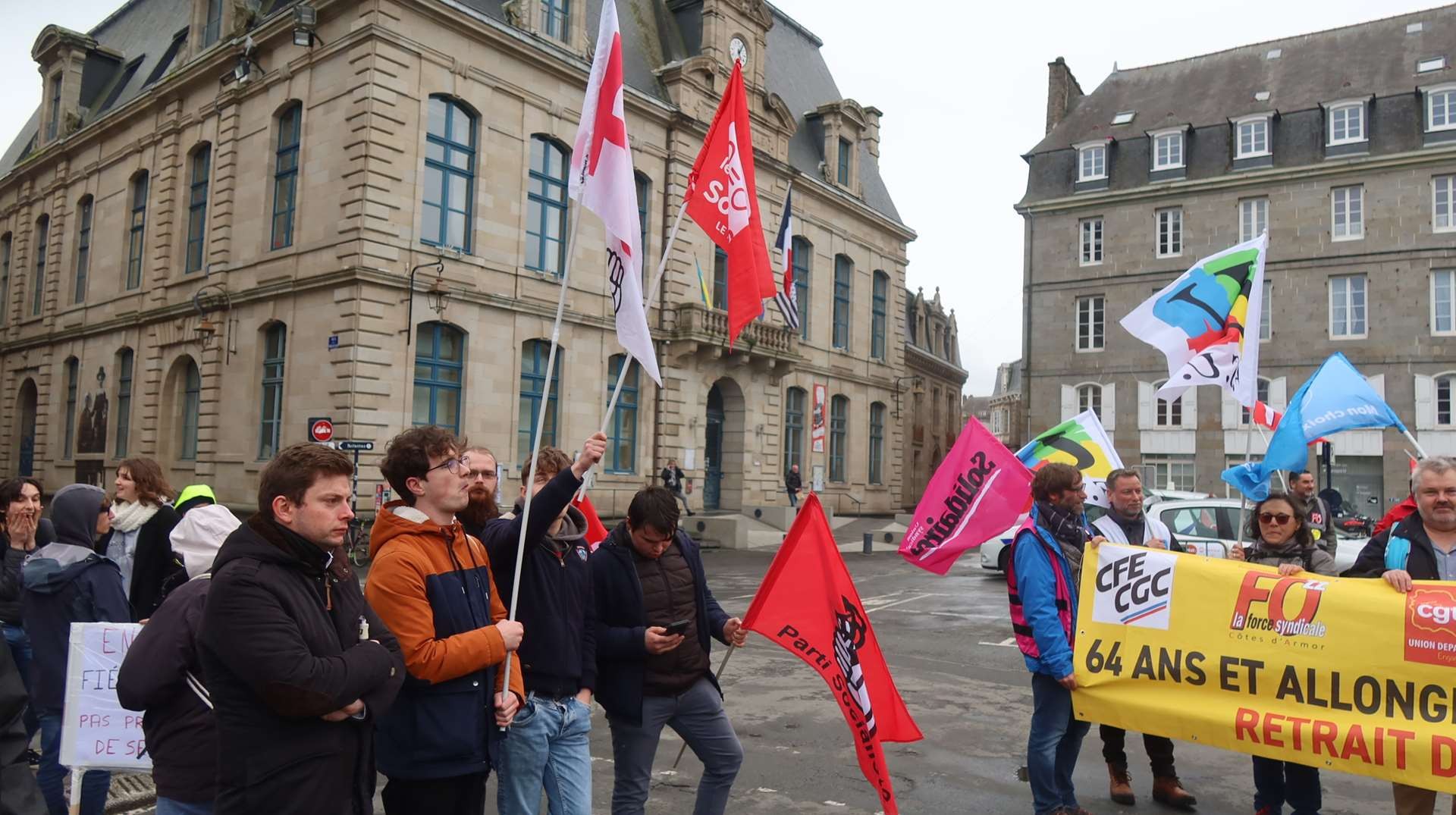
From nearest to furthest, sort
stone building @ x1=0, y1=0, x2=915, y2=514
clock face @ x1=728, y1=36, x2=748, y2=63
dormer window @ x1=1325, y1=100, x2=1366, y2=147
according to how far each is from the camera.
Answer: stone building @ x1=0, y1=0, x2=915, y2=514 < clock face @ x1=728, y1=36, x2=748, y2=63 < dormer window @ x1=1325, y1=100, x2=1366, y2=147

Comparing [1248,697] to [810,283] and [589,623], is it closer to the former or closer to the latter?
[589,623]

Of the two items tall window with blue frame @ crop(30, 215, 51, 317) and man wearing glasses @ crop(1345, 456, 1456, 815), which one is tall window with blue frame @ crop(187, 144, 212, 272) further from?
man wearing glasses @ crop(1345, 456, 1456, 815)

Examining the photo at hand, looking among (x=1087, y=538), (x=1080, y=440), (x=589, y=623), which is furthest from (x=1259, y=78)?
(x=589, y=623)

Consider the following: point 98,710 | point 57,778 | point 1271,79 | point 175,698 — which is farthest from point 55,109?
point 1271,79

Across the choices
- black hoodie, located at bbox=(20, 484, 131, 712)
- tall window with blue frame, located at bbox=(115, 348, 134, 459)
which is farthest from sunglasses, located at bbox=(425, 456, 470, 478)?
tall window with blue frame, located at bbox=(115, 348, 134, 459)

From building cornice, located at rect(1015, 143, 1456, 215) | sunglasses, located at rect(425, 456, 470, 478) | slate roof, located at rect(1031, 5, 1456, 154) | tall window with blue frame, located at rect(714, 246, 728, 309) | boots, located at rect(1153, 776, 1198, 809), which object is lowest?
boots, located at rect(1153, 776, 1198, 809)

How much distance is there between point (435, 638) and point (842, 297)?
31.2m

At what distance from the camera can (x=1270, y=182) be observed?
33469mm

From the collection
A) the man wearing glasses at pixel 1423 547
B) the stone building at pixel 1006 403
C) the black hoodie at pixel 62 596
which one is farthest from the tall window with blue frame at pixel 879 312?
the stone building at pixel 1006 403

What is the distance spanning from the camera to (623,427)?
1000 inches

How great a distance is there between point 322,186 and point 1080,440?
17446 millimetres

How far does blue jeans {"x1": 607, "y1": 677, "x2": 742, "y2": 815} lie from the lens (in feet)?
14.0

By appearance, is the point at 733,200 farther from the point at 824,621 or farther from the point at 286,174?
the point at 286,174

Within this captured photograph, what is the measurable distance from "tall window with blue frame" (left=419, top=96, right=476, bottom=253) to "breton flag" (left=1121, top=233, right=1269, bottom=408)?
15.8 metres
